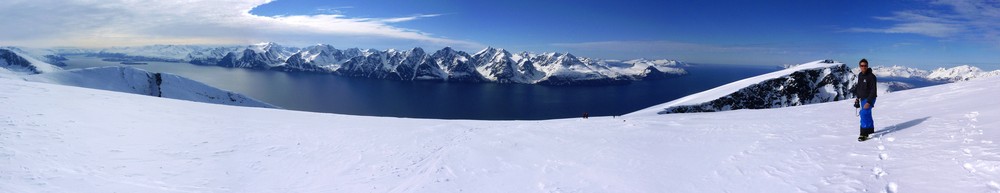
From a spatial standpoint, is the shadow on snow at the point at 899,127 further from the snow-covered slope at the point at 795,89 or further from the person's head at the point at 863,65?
the snow-covered slope at the point at 795,89

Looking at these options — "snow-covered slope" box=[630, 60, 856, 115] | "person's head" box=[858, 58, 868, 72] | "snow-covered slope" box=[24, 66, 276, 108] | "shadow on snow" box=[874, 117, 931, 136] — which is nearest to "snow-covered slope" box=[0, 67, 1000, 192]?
"shadow on snow" box=[874, 117, 931, 136]

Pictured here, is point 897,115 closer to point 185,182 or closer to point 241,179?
point 241,179

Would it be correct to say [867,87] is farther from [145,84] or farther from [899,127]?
[145,84]

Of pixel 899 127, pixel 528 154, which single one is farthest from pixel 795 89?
pixel 528 154

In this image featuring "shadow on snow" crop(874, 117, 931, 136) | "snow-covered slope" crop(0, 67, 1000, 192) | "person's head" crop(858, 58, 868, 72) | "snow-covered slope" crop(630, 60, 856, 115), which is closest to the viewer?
"snow-covered slope" crop(0, 67, 1000, 192)

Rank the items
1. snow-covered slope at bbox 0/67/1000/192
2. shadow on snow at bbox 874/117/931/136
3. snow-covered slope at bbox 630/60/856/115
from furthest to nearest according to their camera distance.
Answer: snow-covered slope at bbox 630/60/856/115 → shadow on snow at bbox 874/117/931/136 → snow-covered slope at bbox 0/67/1000/192

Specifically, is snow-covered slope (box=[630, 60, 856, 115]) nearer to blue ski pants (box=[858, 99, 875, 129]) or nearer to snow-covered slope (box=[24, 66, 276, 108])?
blue ski pants (box=[858, 99, 875, 129])
